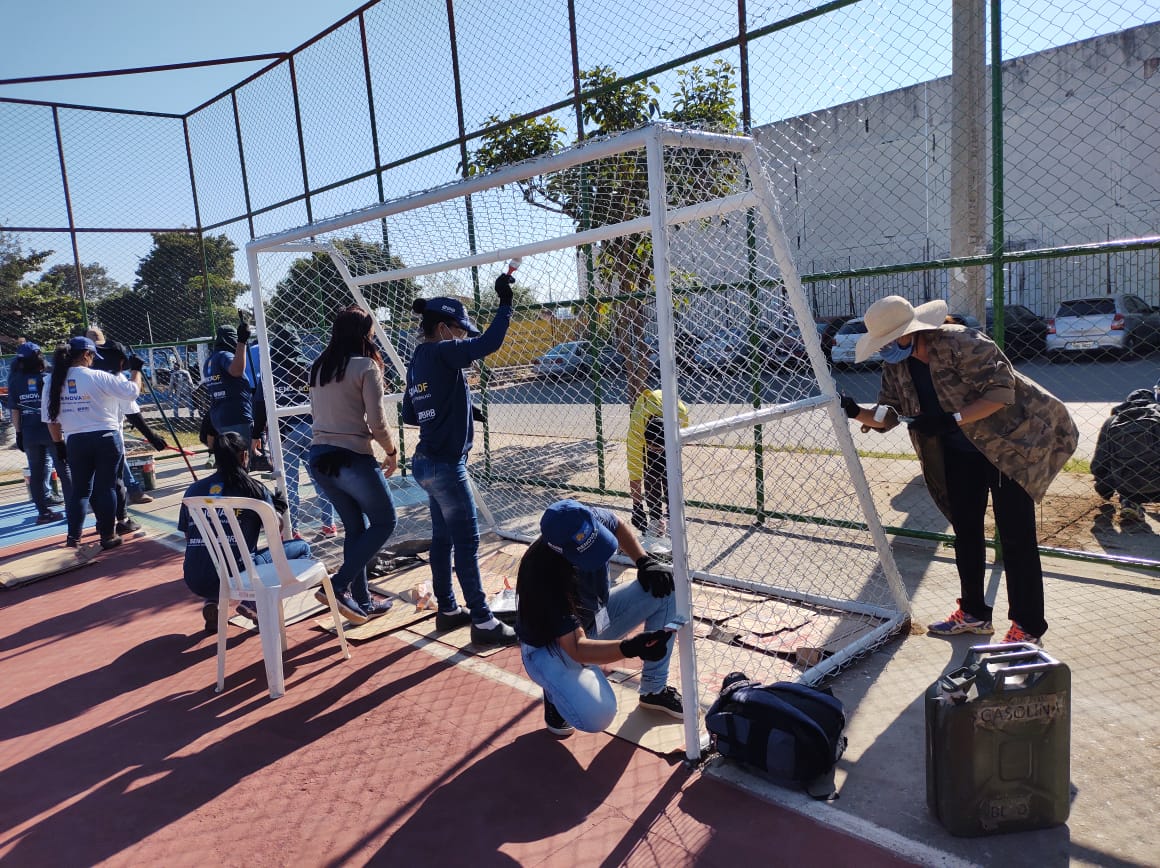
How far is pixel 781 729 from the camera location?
289 cm

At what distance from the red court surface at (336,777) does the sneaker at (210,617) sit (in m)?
0.24

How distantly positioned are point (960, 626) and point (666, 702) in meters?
1.57

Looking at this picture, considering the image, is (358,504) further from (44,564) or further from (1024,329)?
(1024,329)

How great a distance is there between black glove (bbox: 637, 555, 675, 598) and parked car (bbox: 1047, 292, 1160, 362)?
829 centimetres

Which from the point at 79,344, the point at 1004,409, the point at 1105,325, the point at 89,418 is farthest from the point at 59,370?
the point at 1105,325

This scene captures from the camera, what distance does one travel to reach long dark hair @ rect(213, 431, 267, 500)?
457 centimetres

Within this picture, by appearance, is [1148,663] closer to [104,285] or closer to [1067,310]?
[1067,310]

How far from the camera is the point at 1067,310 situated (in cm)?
984

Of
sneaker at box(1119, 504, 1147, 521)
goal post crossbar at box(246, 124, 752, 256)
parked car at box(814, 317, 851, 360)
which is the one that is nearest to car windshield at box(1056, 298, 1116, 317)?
parked car at box(814, 317, 851, 360)

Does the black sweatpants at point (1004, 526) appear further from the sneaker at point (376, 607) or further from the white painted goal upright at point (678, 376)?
the sneaker at point (376, 607)

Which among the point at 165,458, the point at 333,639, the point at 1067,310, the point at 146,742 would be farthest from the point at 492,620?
the point at 165,458

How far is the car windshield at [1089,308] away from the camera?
9.83m

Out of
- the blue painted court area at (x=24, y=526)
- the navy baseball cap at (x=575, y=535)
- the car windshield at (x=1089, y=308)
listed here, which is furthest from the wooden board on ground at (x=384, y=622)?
the car windshield at (x=1089, y=308)

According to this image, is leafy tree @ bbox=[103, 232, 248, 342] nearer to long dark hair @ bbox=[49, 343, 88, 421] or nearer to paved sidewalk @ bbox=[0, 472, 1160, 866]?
long dark hair @ bbox=[49, 343, 88, 421]
